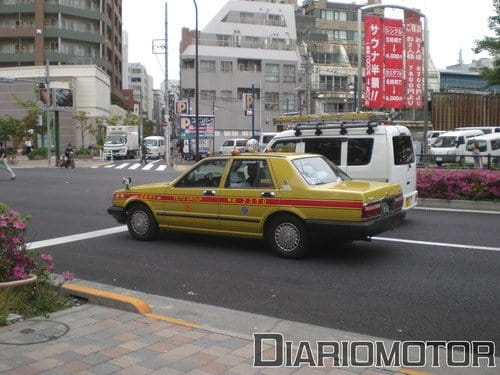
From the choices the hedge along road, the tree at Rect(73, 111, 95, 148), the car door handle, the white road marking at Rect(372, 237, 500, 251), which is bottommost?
the hedge along road

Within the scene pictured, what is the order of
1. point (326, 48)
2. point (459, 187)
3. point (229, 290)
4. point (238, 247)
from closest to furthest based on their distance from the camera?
point (229, 290) → point (238, 247) → point (459, 187) → point (326, 48)

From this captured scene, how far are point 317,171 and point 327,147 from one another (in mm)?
3223

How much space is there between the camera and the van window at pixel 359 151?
36.3ft

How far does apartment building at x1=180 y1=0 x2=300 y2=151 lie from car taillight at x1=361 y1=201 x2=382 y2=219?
59102 mm

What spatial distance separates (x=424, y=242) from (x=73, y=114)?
5309 centimetres

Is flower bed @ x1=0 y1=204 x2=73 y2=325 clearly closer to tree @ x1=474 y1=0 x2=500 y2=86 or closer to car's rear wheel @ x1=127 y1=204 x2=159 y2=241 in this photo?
car's rear wheel @ x1=127 y1=204 x2=159 y2=241

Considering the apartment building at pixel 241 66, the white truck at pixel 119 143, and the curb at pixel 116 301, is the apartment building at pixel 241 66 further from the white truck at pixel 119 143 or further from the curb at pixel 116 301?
the curb at pixel 116 301

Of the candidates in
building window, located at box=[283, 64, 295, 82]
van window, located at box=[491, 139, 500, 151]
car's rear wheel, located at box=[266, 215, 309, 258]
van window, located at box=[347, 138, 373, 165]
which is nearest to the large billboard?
van window, located at box=[347, 138, 373, 165]

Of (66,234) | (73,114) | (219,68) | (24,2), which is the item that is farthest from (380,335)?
(24,2)

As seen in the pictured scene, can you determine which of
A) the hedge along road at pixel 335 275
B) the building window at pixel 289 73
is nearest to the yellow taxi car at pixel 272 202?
the hedge along road at pixel 335 275

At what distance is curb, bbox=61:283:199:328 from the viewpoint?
5293 millimetres

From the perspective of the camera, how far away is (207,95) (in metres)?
67.2

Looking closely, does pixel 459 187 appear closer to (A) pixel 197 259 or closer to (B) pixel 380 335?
(A) pixel 197 259

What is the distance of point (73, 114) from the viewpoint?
57062 mm
